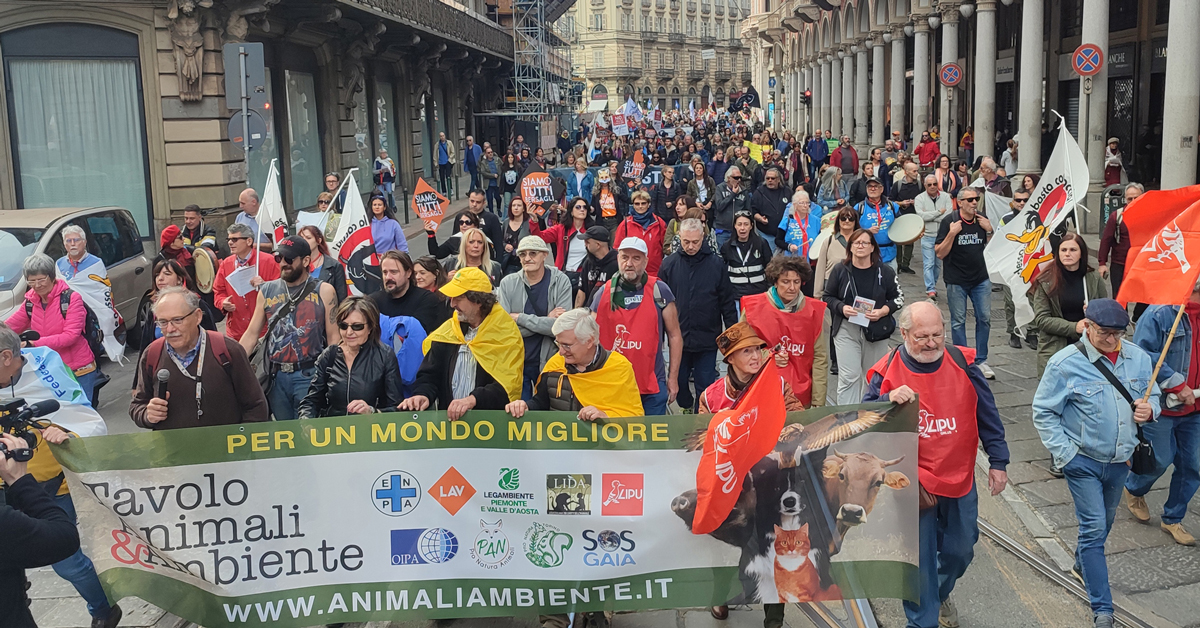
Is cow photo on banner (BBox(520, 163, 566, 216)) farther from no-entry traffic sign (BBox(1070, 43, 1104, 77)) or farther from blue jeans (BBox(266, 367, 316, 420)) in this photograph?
no-entry traffic sign (BBox(1070, 43, 1104, 77))

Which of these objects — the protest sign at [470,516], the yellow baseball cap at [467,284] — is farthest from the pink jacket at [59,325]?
the yellow baseball cap at [467,284]

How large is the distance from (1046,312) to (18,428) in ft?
20.3

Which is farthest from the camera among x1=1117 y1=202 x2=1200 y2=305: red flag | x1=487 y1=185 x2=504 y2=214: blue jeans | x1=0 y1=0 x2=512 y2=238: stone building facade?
x1=487 y1=185 x2=504 y2=214: blue jeans

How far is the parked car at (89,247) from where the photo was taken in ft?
35.4

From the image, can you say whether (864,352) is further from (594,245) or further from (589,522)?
(589,522)

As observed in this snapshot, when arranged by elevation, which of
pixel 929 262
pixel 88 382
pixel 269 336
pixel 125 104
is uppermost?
pixel 125 104

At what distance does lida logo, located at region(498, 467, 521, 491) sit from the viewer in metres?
5.24

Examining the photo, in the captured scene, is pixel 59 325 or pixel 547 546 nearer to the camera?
pixel 547 546

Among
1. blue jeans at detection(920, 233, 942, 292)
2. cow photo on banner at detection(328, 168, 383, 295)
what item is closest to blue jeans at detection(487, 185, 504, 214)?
blue jeans at detection(920, 233, 942, 292)

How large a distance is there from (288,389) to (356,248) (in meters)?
3.78

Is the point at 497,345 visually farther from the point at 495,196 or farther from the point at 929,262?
the point at 495,196

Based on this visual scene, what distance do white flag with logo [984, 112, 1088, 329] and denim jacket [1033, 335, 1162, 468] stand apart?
296 centimetres

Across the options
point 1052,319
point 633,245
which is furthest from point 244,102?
point 1052,319

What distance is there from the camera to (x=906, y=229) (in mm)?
11680
